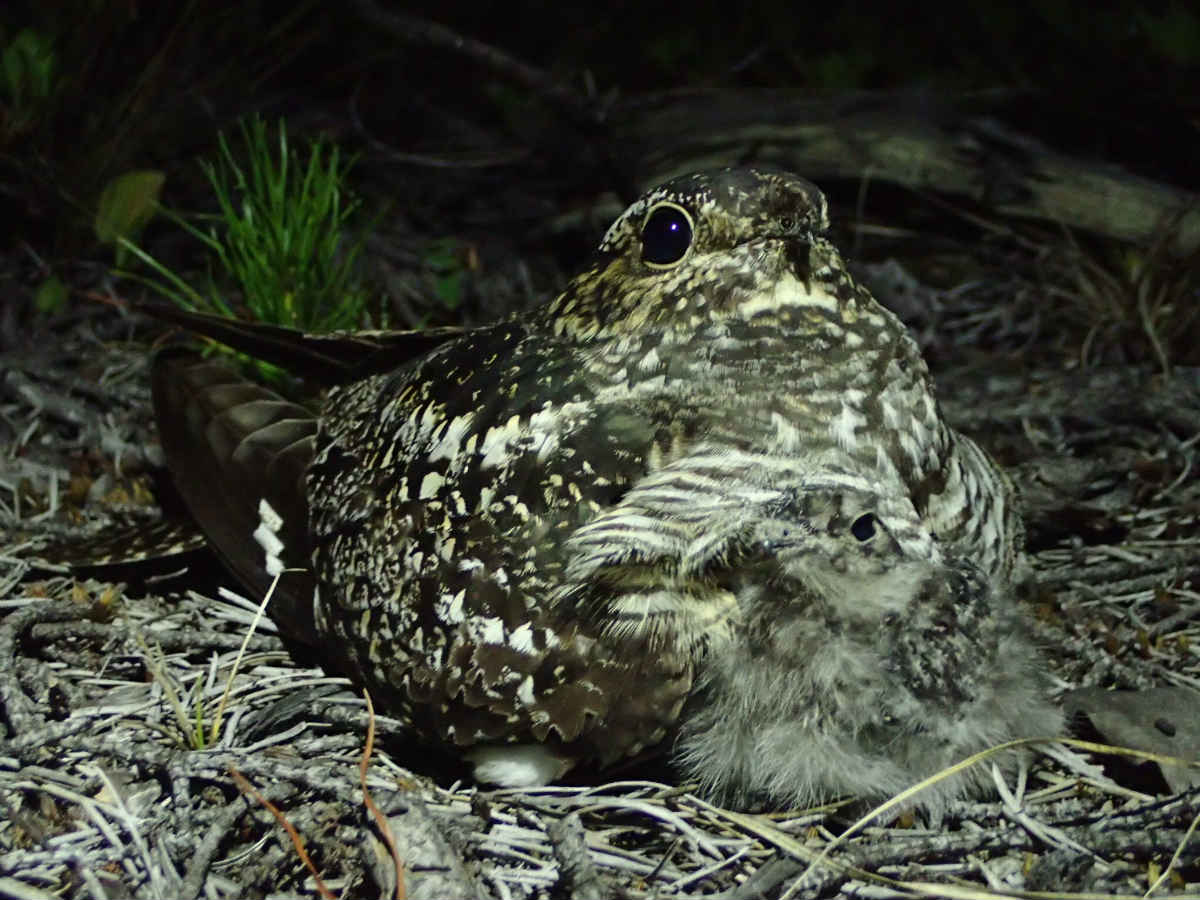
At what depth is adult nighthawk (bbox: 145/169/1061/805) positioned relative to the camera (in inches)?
80.3

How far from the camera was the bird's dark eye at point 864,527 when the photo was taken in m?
2.03

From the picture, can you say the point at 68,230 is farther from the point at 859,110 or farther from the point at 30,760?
the point at 859,110

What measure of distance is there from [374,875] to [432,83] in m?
4.68

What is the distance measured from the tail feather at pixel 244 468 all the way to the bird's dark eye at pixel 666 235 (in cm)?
100

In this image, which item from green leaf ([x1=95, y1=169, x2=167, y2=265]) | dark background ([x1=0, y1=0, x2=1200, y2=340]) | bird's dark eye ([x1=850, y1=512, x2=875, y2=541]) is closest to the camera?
bird's dark eye ([x1=850, y1=512, x2=875, y2=541])

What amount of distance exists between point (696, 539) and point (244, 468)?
127 cm

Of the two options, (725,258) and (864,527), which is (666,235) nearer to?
(725,258)

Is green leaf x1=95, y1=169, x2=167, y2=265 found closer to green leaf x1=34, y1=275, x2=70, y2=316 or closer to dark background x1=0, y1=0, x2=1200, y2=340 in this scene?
dark background x1=0, y1=0, x2=1200, y2=340

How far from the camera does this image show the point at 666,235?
89.4 inches

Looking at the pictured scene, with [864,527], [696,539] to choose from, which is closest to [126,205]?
[696,539]

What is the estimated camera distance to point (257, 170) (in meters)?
3.48

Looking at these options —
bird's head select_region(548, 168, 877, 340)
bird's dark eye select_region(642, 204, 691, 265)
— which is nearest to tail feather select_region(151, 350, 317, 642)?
bird's head select_region(548, 168, 877, 340)

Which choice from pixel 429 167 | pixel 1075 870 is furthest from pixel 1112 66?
pixel 1075 870

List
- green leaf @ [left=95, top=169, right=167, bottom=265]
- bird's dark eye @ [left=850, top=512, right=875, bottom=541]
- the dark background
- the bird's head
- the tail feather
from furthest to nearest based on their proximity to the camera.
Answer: the dark background
green leaf @ [left=95, top=169, right=167, bottom=265]
the tail feather
the bird's head
bird's dark eye @ [left=850, top=512, right=875, bottom=541]
